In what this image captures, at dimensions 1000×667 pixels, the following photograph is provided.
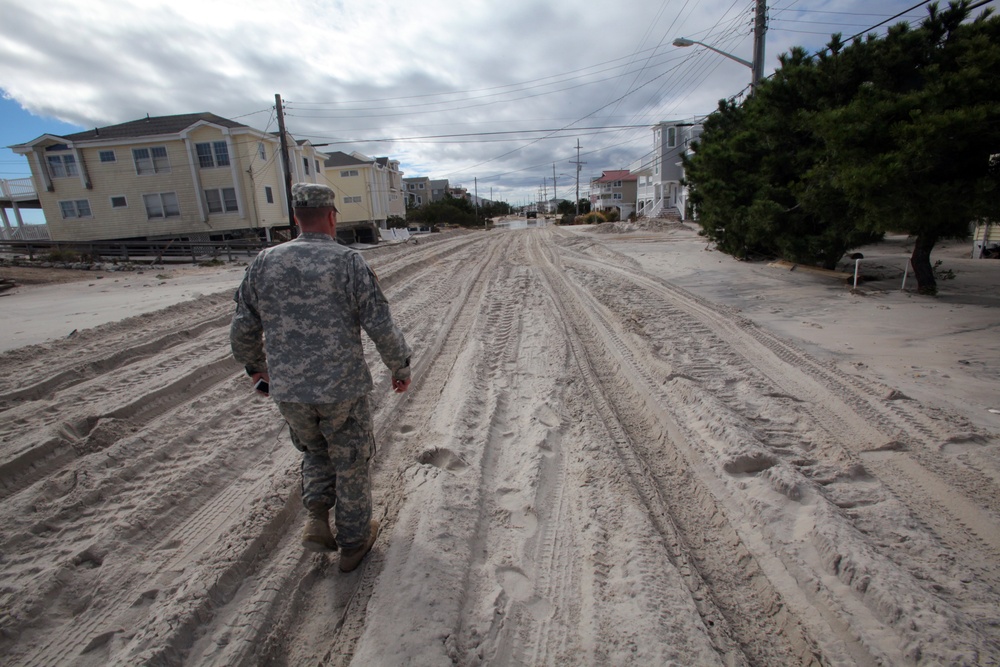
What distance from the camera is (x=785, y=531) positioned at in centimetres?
272

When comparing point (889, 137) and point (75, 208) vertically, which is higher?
point (75, 208)

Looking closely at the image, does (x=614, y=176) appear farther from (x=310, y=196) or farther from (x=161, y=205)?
(x=310, y=196)

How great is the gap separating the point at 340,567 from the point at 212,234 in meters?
28.1

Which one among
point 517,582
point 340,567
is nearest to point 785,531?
point 517,582

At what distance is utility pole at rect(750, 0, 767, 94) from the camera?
14.0 meters

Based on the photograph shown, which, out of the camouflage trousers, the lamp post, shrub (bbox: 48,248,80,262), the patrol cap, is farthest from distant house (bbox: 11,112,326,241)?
the camouflage trousers

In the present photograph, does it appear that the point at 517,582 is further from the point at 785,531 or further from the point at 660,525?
the point at 785,531

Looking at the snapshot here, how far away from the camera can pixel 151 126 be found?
2519 centimetres

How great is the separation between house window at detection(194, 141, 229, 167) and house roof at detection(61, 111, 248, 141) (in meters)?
1.04

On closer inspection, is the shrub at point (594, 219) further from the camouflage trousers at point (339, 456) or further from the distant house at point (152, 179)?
the camouflage trousers at point (339, 456)

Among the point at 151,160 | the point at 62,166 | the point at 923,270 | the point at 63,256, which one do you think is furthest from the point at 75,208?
the point at 923,270

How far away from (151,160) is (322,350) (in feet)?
94.8

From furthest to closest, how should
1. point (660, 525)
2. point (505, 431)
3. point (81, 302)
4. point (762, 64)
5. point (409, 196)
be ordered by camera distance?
point (409, 196) → point (762, 64) → point (81, 302) → point (505, 431) → point (660, 525)

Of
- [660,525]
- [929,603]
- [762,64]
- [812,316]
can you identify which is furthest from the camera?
[762,64]
